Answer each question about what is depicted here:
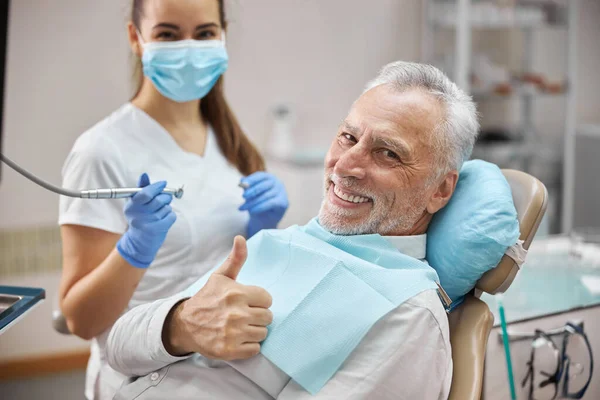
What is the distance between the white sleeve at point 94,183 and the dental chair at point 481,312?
812 mm

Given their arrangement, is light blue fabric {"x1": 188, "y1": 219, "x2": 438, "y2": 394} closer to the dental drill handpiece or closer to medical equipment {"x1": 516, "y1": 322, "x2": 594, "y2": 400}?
the dental drill handpiece

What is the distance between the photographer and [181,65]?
67.1 inches

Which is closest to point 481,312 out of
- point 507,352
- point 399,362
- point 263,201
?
point 507,352

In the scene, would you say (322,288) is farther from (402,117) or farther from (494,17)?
(494,17)

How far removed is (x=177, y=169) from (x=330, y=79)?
7.13 ft

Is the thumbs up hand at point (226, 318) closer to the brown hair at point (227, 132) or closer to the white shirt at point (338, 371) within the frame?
the white shirt at point (338, 371)

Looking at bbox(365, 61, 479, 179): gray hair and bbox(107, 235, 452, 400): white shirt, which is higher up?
bbox(365, 61, 479, 179): gray hair

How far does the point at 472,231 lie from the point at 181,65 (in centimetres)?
83

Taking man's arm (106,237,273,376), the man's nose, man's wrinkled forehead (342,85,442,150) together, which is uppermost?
man's wrinkled forehead (342,85,442,150)

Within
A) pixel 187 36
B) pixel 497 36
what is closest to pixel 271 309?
pixel 187 36

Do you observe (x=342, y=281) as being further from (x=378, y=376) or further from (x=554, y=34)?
(x=554, y=34)

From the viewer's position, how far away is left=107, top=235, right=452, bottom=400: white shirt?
1196 mm

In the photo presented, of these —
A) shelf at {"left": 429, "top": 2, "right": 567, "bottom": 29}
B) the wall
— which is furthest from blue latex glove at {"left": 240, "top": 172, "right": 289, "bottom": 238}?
shelf at {"left": 429, "top": 2, "right": 567, "bottom": 29}

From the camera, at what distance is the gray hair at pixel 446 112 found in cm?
140
